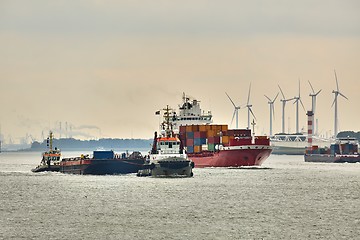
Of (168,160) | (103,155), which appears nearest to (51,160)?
(103,155)

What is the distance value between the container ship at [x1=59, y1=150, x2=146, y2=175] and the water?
813 inches

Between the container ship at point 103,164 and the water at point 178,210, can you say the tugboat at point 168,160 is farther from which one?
the container ship at point 103,164

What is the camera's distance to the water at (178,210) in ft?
266

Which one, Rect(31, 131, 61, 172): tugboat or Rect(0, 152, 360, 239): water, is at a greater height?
Rect(31, 131, 61, 172): tugboat

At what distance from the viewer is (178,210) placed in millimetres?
99812

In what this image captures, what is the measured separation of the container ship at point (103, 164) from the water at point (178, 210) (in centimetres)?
2064

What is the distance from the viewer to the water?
80.9 m

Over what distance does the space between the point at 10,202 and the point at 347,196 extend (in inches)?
1696

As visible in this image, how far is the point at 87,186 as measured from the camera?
140 m

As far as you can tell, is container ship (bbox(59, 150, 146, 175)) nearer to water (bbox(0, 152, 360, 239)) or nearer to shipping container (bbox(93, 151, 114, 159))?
shipping container (bbox(93, 151, 114, 159))

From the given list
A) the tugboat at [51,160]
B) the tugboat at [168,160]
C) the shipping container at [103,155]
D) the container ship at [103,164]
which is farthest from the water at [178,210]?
the tugboat at [51,160]

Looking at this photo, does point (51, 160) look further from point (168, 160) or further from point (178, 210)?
point (178, 210)

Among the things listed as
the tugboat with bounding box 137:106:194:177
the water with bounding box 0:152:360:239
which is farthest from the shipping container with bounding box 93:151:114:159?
the tugboat with bounding box 137:106:194:177

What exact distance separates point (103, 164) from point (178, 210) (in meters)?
75.1
